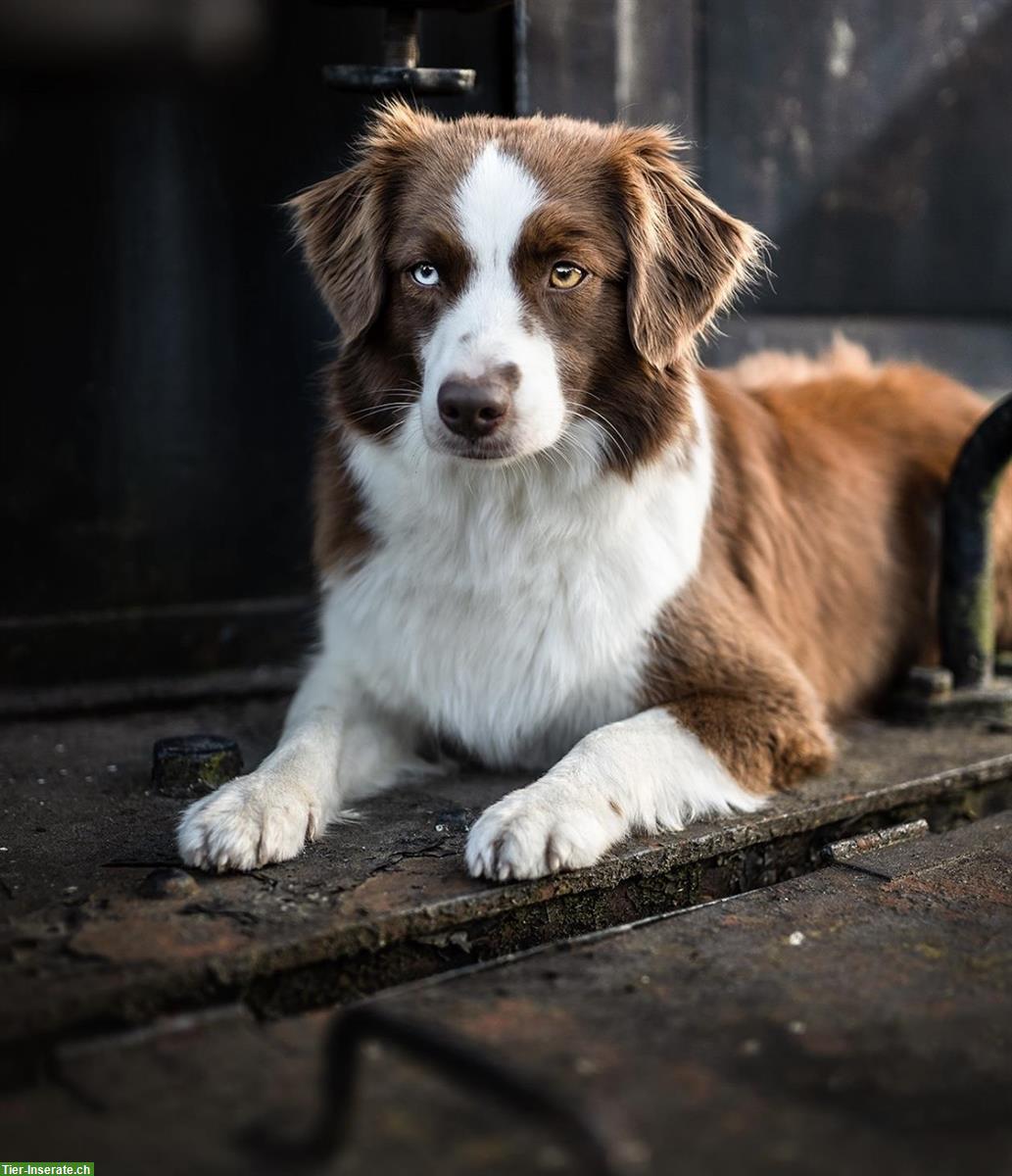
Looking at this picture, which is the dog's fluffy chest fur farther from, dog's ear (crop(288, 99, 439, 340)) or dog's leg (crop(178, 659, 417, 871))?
dog's ear (crop(288, 99, 439, 340))

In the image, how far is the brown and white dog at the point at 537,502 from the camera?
9.10 feet

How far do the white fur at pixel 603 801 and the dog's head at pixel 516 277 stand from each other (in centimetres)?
66

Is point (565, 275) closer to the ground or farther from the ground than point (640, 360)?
farther from the ground

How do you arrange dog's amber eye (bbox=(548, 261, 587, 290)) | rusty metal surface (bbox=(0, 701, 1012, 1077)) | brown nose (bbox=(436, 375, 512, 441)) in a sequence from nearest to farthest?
rusty metal surface (bbox=(0, 701, 1012, 1077))
brown nose (bbox=(436, 375, 512, 441))
dog's amber eye (bbox=(548, 261, 587, 290))

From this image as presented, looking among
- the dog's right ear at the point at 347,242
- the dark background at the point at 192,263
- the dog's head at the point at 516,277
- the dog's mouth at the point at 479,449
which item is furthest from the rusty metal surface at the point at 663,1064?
the dark background at the point at 192,263

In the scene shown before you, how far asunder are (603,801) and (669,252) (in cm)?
129

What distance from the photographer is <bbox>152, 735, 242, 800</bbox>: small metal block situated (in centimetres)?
303

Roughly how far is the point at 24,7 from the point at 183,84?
1.49ft

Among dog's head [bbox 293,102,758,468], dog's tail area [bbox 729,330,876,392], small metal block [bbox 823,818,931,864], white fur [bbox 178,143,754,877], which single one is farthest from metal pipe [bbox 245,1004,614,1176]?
dog's tail area [bbox 729,330,876,392]

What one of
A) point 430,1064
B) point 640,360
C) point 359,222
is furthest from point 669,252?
point 430,1064

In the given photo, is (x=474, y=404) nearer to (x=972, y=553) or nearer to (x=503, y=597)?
(x=503, y=597)

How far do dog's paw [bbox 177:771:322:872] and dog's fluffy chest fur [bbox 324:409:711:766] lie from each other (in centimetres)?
55

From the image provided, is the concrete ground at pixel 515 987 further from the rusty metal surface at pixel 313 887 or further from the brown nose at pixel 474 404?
the brown nose at pixel 474 404

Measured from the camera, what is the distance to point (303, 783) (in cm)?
277
